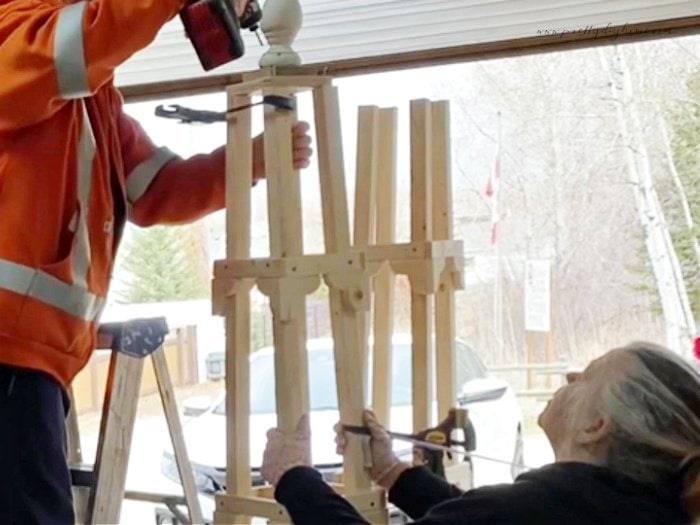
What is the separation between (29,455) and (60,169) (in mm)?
424

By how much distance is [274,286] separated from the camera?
1.53 meters

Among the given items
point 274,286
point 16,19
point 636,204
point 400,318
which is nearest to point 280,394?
point 274,286

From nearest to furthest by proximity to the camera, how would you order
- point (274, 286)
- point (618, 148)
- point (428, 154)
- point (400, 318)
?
point (274, 286)
point (428, 154)
point (618, 148)
point (400, 318)

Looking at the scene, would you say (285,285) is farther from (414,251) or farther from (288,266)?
(414,251)

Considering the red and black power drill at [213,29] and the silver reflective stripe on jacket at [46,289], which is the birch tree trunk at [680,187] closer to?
the red and black power drill at [213,29]

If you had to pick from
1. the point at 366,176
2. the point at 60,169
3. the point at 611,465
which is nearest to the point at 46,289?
the point at 60,169

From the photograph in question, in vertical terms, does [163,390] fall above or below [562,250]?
below

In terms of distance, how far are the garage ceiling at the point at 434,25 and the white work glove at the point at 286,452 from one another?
1.02 metres

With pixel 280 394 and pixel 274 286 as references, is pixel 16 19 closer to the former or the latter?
pixel 274 286

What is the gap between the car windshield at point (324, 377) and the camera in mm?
2340

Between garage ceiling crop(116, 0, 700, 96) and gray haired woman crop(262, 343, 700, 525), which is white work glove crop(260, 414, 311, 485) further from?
garage ceiling crop(116, 0, 700, 96)

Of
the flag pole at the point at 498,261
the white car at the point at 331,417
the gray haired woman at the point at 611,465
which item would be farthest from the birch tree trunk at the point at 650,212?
the gray haired woman at the point at 611,465

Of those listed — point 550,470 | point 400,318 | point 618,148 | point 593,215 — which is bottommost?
point 550,470

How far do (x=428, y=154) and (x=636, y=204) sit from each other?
0.59 m
